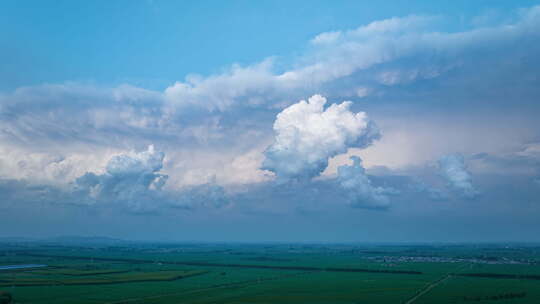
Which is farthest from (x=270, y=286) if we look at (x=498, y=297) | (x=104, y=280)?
(x=498, y=297)

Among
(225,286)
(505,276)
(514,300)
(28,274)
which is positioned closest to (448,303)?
(514,300)

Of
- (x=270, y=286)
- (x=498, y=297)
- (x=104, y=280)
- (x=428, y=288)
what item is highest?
(x=104, y=280)

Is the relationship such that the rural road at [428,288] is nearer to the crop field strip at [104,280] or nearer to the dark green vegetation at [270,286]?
the dark green vegetation at [270,286]

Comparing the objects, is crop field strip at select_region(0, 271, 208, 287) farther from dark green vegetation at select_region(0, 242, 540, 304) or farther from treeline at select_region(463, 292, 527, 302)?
treeline at select_region(463, 292, 527, 302)

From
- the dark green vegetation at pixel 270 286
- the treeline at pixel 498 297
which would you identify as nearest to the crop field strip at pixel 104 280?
the dark green vegetation at pixel 270 286

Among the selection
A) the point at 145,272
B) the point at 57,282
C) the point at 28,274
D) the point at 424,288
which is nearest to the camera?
the point at 424,288

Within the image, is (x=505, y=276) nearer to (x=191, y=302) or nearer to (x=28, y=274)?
(x=191, y=302)

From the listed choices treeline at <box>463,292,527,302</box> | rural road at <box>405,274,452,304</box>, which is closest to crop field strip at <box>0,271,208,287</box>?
rural road at <box>405,274,452,304</box>

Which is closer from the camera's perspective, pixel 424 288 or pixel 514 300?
pixel 514 300

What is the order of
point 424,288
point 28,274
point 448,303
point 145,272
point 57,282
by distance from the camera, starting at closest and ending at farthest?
point 448,303
point 424,288
point 57,282
point 28,274
point 145,272

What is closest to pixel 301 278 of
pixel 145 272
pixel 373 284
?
pixel 373 284

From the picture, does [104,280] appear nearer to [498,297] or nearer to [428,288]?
[428,288]
